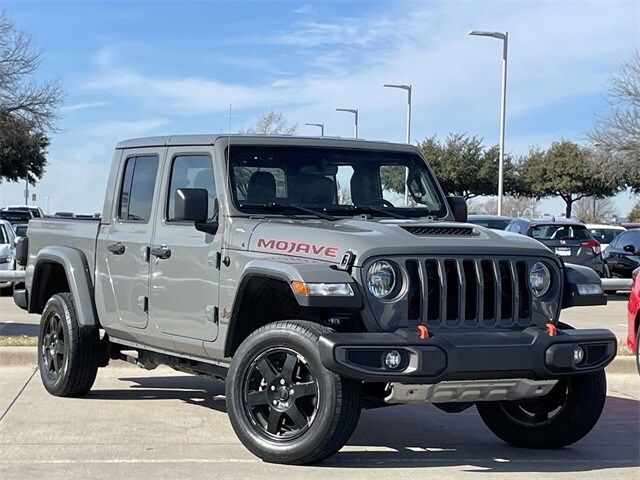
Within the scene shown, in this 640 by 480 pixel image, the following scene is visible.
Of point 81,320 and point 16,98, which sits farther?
point 16,98

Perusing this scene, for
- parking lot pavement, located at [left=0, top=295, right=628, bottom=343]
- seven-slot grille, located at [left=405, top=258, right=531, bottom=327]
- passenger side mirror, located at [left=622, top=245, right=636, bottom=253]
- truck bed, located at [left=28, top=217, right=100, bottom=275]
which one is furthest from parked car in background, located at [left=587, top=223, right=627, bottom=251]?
seven-slot grille, located at [left=405, top=258, right=531, bottom=327]

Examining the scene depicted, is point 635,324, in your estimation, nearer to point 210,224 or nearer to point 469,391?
point 469,391

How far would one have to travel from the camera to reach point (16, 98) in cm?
5209

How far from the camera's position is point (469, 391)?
267 inches

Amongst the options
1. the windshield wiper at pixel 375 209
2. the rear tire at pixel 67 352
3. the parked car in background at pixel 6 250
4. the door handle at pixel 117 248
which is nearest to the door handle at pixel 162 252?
the door handle at pixel 117 248

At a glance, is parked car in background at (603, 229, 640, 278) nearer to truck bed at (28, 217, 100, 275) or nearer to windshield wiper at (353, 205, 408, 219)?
truck bed at (28, 217, 100, 275)

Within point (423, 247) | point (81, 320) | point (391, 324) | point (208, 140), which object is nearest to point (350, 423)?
point (391, 324)

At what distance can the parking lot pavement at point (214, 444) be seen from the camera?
6.84m

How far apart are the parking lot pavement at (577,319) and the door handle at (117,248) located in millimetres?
5217

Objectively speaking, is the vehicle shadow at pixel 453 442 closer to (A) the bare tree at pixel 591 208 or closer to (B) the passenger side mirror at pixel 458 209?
(B) the passenger side mirror at pixel 458 209

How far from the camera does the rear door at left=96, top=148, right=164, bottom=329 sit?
332 inches

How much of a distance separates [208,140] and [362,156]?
3.74 ft

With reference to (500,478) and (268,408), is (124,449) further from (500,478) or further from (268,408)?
(500,478)

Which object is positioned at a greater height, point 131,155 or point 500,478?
point 131,155
